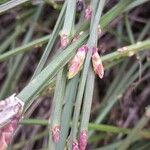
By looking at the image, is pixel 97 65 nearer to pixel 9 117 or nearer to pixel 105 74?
pixel 9 117

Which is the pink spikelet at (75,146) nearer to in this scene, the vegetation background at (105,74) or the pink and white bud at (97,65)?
the pink and white bud at (97,65)

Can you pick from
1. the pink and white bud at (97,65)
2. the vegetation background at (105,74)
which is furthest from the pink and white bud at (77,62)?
the vegetation background at (105,74)

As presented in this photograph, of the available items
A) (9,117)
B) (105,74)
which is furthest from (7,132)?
(105,74)

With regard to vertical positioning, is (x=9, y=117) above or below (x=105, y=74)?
below

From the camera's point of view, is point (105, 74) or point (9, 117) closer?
point (9, 117)

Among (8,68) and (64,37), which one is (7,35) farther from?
(64,37)
